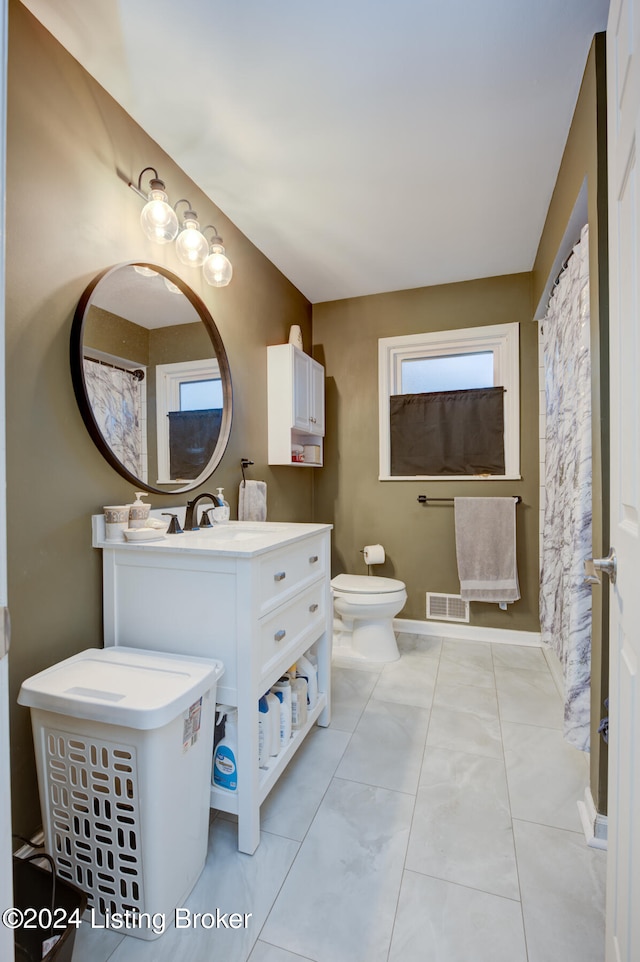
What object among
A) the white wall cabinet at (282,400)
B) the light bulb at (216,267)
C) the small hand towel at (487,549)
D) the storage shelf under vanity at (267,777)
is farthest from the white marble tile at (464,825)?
the light bulb at (216,267)

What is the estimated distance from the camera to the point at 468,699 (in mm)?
2092

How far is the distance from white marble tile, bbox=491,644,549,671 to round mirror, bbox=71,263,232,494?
1995 mm

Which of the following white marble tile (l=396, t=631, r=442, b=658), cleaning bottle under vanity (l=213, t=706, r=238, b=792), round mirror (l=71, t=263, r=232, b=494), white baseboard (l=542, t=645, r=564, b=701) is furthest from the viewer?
white marble tile (l=396, t=631, r=442, b=658)

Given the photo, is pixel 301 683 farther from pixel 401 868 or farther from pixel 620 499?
pixel 620 499

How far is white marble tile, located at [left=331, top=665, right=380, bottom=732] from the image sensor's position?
1.91 meters

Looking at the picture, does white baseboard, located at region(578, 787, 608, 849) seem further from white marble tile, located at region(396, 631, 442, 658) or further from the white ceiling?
the white ceiling

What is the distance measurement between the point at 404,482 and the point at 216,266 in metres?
1.82

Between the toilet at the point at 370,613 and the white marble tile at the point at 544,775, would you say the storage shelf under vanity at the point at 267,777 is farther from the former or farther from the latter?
the toilet at the point at 370,613

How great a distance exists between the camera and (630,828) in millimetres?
750

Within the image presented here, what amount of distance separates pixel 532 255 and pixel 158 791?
3.06m

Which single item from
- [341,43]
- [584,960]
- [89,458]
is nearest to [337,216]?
[341,43]

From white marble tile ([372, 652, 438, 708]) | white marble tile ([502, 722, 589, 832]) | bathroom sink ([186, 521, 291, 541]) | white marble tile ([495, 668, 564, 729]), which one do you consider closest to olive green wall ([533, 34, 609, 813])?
white marble tile ([502, 722, 589, 832])

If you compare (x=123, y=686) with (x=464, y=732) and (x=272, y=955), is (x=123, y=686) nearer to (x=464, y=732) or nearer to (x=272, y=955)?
(x=272, y=955)

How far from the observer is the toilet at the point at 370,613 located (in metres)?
2.48
